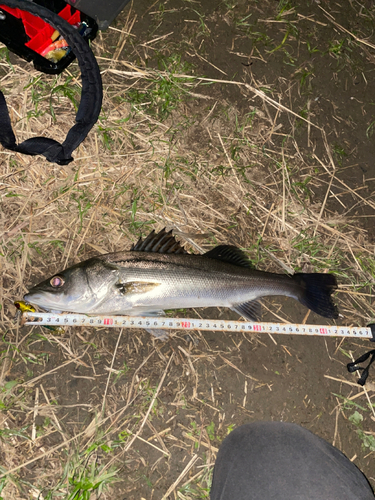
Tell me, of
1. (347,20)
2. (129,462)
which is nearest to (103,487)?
(129,462)

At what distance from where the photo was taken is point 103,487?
4.05 metres

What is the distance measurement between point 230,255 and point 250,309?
0.74m

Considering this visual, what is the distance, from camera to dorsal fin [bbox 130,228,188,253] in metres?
4.19

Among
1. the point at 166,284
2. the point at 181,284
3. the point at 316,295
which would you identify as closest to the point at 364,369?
the point at 316,295

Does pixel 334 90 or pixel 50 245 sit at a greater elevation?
pixel 50 245

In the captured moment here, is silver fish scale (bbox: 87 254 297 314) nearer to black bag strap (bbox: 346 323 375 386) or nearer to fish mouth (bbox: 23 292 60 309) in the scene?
fish mouth (bbox: 23 292 60 309)

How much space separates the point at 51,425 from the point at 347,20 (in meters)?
7.37

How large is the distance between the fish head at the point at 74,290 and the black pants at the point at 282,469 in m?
2.30

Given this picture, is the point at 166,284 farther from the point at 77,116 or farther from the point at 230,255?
the point at 77,116

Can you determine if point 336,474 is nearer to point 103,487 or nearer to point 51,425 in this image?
point 103,487

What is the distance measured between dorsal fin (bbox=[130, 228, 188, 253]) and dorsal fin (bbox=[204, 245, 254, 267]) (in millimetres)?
435

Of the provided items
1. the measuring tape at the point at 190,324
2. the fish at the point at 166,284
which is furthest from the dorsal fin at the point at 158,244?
the measuring tape at the point at 190,324

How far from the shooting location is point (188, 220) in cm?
472

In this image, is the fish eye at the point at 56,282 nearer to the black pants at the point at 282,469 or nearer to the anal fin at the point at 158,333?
the anal fin at the point at 158,333
